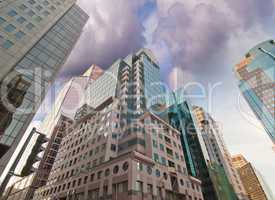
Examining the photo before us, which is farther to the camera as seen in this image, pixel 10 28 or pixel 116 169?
pixel 10 28

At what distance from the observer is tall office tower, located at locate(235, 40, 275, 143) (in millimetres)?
105250

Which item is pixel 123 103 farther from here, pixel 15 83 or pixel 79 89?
pixel 79 89

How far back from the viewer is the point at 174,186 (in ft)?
113

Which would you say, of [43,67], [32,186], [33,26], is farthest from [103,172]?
[32,186]

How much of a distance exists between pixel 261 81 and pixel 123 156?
131 metres

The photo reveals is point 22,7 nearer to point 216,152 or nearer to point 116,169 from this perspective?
point 116,169

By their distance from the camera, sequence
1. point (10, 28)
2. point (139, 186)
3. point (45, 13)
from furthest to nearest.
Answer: point (45, 13), point (10, 28), point (139, 186)

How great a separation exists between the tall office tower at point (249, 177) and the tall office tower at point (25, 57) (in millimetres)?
199076

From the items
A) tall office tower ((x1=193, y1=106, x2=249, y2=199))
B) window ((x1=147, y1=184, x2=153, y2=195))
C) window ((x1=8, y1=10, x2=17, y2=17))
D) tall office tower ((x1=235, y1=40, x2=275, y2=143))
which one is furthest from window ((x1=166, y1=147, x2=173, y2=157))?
tall office tower ((x1=235, y1=40, x2=275, y2=143))

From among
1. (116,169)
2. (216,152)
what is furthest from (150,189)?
→ (216,152)

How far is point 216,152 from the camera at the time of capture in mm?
91562

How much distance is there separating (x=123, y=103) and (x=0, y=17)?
39.8m

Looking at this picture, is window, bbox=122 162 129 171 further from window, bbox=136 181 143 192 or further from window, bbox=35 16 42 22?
window, bbox=35 16 42 22

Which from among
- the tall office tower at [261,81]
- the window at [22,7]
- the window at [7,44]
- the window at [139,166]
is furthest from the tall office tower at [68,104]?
the tall office tower at [261,81]
